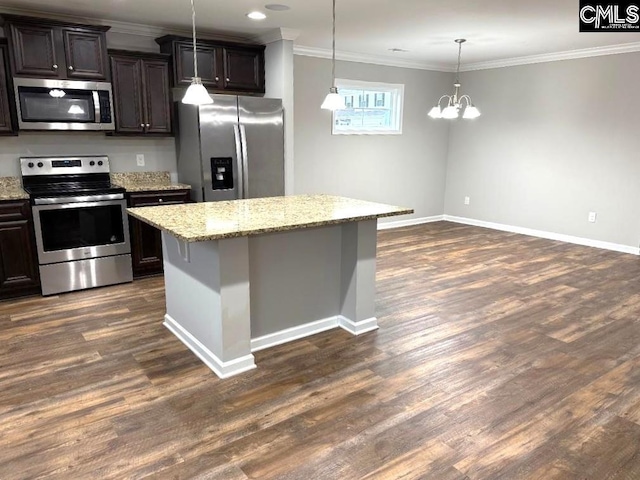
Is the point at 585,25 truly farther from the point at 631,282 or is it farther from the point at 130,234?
the point at 130,234

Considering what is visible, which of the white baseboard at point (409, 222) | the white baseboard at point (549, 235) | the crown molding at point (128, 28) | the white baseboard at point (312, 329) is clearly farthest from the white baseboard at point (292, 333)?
the white baseboard at point (549, 235)

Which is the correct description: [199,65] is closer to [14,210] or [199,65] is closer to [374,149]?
[14,210]

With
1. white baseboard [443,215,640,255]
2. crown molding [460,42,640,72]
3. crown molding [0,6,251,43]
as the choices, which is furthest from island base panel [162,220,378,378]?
crown molding [460,42,640,72]

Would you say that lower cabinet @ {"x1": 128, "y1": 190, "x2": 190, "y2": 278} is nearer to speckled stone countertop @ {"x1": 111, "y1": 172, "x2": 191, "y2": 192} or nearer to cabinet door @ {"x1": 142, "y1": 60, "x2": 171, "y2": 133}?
speckled stone countertop @ {"x1": 111, "y1": 172, "x2": 191, "y2": 192}

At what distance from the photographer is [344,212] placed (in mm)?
3133

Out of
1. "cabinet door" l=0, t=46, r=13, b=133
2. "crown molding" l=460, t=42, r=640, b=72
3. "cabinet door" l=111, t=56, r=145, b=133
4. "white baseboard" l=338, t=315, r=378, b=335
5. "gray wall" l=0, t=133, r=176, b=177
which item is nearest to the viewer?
"white baseboard" l=338, t=315, r=378, b=335

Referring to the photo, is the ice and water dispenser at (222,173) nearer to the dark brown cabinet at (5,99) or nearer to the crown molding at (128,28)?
the crown molding at (128,28)

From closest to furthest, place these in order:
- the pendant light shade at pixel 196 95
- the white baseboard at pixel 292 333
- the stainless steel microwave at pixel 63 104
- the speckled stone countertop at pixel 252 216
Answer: the speckled stone countertop at pixel 252 216
the pendant light shade at pixel 196 95
the white baseboard at pixel 292 333
the stainless steel microwave at pixel 63 104

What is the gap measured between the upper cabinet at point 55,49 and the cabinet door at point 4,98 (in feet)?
0.26

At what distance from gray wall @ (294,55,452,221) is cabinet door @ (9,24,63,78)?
108 inches

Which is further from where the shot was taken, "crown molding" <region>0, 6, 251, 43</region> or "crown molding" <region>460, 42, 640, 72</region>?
"crown molding" <region>460, 42, 640, 72</region>

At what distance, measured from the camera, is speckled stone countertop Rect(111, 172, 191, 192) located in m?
4.70

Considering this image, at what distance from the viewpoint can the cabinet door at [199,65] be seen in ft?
15.2

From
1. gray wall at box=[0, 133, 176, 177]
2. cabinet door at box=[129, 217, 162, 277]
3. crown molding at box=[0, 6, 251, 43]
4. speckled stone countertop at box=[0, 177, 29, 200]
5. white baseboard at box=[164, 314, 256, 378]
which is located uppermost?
crown molding at box=[0, 6, 251, 43]
